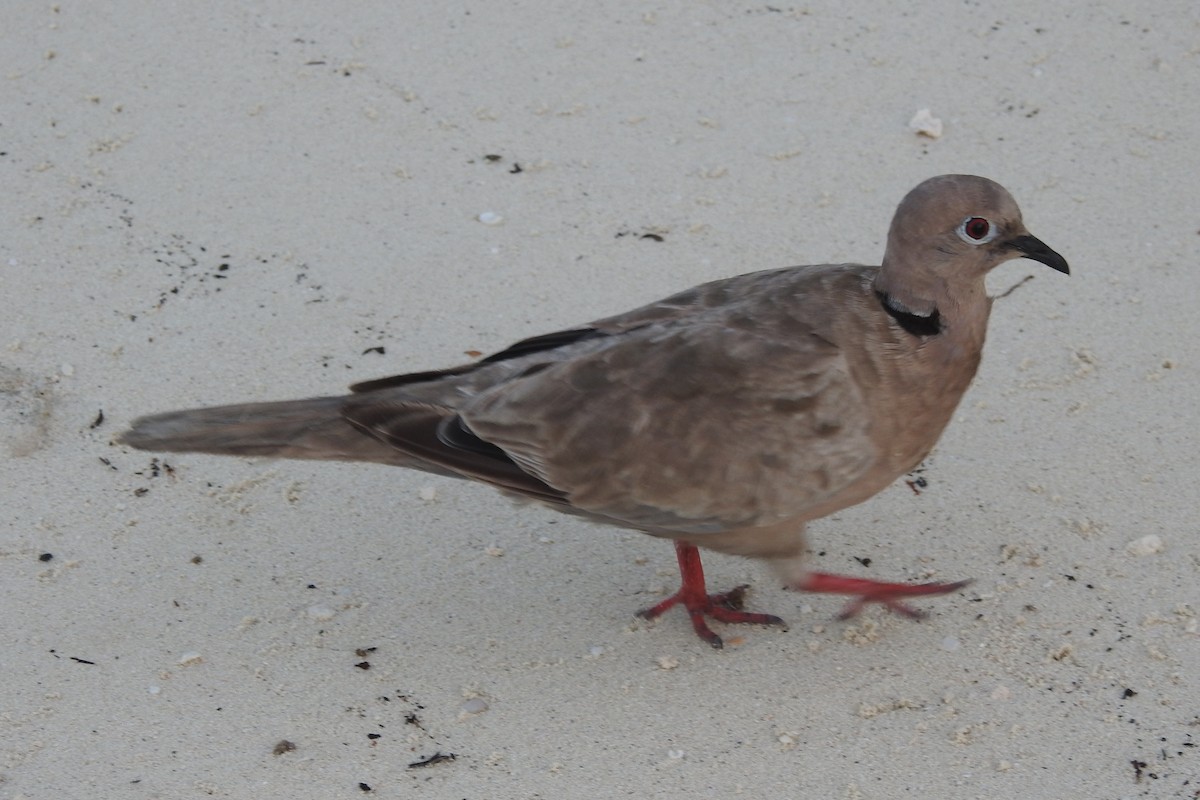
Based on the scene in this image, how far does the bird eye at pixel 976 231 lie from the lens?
A: 368cm

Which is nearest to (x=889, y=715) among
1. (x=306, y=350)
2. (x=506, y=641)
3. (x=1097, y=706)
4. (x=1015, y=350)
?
(x=1097, y=706)

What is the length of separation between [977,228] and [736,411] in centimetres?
82

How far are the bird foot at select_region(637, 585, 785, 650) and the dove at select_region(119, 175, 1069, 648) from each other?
0.84ft

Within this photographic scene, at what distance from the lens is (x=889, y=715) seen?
3.67 metres

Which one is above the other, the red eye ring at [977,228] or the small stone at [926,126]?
the red eye ring at [977,228]

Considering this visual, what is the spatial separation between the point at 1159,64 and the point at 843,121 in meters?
1.38

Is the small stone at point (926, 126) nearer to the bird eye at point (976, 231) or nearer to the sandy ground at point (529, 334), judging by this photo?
the sandy ground at point (529, 334)

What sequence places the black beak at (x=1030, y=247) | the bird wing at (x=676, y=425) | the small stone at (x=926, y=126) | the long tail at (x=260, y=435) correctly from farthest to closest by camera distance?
1. the small stone at (x=926, y=126)
2. the long tail at (x=260, y=435)
3. the black beak at (x=1030, y=247)
4. the bird wing at (x=676, y=425)

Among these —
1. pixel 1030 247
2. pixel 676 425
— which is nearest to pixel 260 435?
pixel 676 425

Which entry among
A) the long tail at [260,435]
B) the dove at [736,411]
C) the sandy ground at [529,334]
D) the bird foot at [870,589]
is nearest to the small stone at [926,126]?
the sandy ground at [529,334]

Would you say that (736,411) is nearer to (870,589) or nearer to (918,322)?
(918,322)

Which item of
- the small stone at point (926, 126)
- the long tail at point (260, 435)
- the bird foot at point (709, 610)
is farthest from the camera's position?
the small stone at point (926, 126)

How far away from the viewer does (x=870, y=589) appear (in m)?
3.88

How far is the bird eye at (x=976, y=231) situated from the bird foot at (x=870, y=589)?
37.9 inches
